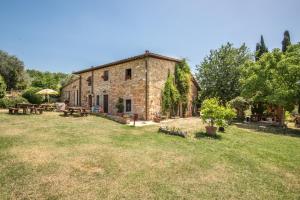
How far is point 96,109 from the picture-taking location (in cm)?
2094

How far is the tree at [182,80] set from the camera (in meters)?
19.3

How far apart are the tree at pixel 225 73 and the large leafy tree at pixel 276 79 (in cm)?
599

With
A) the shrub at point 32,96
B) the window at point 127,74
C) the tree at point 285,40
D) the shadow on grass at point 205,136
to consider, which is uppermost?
the tree at point 285,40

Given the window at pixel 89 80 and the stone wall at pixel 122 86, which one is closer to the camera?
the stone wall at pixel 122 86

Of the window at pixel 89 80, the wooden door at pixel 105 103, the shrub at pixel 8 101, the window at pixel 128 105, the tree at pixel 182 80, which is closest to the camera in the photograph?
the window at pixel 128 105

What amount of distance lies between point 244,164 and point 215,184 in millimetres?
2319

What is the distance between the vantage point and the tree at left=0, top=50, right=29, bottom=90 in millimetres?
36250

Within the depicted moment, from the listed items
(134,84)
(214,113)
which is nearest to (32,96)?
(134,84)

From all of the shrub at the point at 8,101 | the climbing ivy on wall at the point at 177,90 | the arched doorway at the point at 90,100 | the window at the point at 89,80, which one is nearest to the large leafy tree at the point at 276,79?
the climbing ivy on wall at the point at 177,90

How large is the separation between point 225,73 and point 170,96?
1226 centimetres

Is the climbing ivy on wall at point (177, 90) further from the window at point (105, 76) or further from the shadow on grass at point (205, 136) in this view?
the window at point (105, 76)

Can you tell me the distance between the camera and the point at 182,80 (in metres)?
19.2

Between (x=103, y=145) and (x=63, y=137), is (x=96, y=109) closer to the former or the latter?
(x=63, y=137)

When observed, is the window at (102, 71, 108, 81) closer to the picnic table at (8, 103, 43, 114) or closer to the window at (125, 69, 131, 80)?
the window at (125, 69, 131, 80)
